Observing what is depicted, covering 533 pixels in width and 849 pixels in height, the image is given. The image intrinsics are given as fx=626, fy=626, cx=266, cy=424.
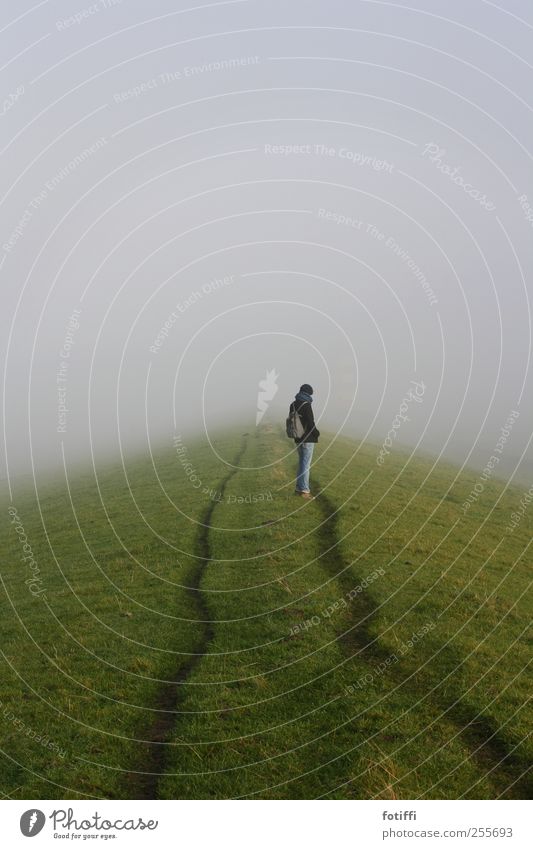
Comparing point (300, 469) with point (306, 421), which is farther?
point (300, 469)

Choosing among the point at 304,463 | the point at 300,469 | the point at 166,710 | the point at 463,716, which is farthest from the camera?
the point at 300,469

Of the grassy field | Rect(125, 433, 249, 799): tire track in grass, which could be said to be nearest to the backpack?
the grassy field

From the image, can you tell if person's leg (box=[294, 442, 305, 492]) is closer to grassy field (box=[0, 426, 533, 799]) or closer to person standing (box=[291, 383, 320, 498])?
person standing (box=[291, 383, 320, 498])

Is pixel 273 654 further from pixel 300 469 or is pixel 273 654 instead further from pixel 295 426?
pixel 300 469

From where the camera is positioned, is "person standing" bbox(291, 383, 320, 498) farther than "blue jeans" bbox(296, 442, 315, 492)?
No

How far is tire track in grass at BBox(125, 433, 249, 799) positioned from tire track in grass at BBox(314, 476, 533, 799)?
12.6 feet

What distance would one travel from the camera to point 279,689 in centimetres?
1400

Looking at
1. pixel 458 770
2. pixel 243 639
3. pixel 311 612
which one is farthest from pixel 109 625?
pixel 458 770

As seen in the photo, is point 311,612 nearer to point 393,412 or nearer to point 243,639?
point 243,639

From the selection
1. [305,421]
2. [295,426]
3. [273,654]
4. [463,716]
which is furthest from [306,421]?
[463,716]

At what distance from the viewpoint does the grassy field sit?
11.4 meters

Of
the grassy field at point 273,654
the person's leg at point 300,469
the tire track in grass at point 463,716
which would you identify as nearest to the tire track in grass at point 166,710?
the grassy field at point 273,654

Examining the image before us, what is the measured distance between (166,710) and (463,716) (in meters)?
6.22

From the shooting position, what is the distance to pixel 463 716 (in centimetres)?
1273
